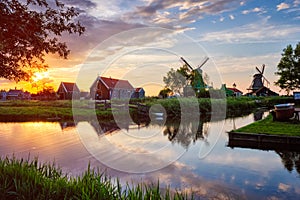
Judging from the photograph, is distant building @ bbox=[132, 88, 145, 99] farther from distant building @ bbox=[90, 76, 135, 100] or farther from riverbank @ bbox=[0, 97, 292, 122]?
riverbank @ bbox=[0, 97, 292, 122]

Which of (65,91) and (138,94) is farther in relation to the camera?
(65,91)

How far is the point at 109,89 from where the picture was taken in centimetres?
4366

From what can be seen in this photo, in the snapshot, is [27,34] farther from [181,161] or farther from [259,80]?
[259,80]

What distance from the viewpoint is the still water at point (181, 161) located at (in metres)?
8.14

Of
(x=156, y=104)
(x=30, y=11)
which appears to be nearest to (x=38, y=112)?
(x=156, y=104)

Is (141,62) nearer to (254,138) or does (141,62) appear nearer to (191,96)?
(254,138)

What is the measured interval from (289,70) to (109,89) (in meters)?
28.3

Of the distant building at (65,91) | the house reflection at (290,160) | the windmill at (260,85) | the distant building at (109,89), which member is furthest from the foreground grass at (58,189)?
the windmill at (260,85)

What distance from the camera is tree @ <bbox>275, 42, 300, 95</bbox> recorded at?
40.6 m

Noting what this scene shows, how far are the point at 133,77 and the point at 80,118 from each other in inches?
767

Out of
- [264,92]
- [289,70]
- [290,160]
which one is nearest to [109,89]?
[289,70]

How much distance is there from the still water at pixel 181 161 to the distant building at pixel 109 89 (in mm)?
26473

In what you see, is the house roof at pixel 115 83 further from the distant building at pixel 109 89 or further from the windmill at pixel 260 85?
the windmill at pixel 260 85

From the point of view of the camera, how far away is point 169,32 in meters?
9.60
